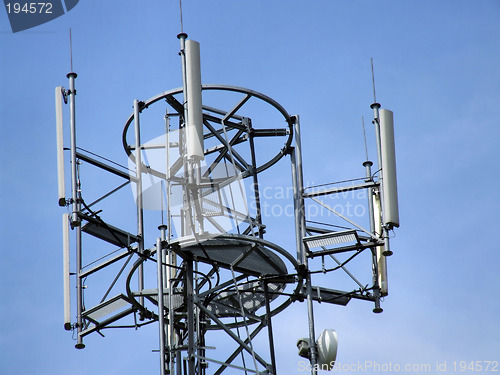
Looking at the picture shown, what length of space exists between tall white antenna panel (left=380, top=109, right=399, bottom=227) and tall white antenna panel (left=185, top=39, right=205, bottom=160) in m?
5.78

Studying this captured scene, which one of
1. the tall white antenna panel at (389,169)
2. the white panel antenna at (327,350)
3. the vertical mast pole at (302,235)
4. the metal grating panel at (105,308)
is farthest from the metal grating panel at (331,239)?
the metal grating panel at (105,308)

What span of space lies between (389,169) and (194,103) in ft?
20.5

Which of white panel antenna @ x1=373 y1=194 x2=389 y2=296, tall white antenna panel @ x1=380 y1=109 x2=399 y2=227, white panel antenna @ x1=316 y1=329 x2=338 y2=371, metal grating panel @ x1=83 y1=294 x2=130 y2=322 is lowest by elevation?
white panel antenna @ x1=316 y1=329 x2=338 y2=371

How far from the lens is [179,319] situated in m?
32.4

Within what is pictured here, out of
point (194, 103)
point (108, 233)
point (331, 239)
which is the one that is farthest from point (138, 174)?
point (331, 239)

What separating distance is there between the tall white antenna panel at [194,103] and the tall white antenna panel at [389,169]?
228 inches

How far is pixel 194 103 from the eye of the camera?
1113 inches

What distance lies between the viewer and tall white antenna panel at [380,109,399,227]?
30734mm

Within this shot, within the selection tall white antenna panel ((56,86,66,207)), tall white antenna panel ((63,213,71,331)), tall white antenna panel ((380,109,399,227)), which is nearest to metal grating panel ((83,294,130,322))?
tall white antenna panel ((63,213,71,331))

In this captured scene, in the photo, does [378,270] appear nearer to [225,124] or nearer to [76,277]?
[225,124]

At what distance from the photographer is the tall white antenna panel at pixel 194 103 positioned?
27594 mm

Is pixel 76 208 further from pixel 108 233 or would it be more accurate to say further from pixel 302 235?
pixel 302 235

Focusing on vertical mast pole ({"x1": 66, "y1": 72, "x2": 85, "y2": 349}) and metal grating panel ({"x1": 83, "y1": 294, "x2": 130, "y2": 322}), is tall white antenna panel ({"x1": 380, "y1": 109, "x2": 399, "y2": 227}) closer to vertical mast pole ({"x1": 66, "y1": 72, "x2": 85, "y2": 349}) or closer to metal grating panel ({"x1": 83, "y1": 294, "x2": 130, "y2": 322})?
metal grating panel ({"x1": 83, "y1": 294, "x2": 130, "y2": 322})

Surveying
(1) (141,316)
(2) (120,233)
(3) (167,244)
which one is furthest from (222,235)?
(1) (141,316)
